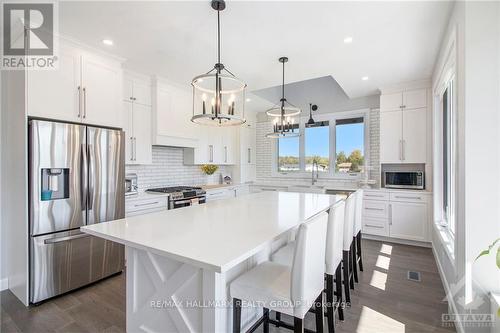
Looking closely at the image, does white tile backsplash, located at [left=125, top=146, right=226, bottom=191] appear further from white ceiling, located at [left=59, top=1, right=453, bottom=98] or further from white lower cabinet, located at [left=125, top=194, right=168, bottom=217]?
white ceiling, located at [left=59, top=1, right=453, bottom=98]

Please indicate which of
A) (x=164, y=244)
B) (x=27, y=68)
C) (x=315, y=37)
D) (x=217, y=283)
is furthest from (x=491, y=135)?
(x=27, y=68)

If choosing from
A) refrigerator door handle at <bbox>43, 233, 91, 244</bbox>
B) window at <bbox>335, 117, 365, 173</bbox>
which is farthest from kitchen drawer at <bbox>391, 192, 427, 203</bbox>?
refrigerator door handle at <bbox>43, 233, 91, 244</bbox>

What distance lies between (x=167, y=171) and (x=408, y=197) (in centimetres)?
404

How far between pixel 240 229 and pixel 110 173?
200cm

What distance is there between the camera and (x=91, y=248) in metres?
2.67

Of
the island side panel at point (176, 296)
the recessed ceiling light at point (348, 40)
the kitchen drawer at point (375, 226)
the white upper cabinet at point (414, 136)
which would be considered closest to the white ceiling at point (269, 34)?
the recessed ceiling light at point (348, 40)

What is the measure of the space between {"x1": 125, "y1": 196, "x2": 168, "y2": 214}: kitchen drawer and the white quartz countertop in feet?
4.19

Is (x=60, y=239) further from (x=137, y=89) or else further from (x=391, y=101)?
(x=391, y=101)

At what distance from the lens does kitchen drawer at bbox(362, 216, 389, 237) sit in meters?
4.14

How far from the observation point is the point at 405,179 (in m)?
4.14

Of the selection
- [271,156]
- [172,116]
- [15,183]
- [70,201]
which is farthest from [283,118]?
[271,156]

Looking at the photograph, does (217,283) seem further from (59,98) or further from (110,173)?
(59,98)


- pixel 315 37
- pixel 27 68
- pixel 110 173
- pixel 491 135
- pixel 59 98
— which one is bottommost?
pixel 110 173

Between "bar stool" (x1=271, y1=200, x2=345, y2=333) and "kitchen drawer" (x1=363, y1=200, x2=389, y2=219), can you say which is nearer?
"bar stool" (x1=271, y1=200, x2=345, y2=333)
